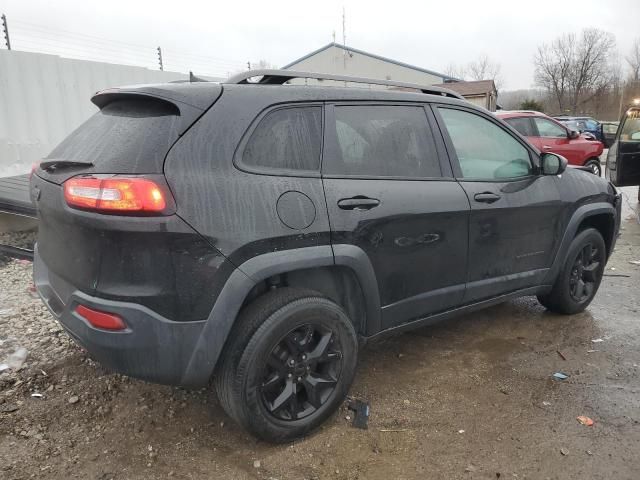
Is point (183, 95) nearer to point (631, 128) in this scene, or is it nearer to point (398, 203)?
point (398, 203)

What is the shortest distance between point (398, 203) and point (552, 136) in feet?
32.3

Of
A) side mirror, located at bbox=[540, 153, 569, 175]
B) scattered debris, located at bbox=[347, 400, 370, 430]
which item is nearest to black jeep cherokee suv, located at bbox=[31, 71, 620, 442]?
scattered debris, located at bbox=[347, 400, 370, 430]

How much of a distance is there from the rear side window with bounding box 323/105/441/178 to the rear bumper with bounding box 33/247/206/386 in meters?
1.08

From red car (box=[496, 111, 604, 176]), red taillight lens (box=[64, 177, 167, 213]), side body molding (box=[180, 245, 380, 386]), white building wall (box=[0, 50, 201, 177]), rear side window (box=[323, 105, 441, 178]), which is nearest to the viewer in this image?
red taillight lens (box=[64, 177, 167, 213])

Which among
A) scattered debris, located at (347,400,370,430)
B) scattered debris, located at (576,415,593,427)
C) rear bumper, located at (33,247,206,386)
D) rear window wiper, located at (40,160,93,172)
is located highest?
rear window wiper, located at (40,160,93,172)

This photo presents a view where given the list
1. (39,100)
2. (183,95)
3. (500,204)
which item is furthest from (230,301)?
(39,100)

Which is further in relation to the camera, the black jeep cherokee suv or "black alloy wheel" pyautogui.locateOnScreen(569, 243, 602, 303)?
"black alloy wheel" pyautogui.locateOnScreen(569, 243, 602, 303)

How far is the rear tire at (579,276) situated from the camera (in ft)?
13.1

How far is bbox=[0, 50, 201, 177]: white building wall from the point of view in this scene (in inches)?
285

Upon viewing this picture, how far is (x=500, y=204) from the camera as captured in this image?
10.8 feet

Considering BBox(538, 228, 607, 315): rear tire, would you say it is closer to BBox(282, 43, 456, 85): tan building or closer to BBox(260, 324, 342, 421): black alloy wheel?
BBox(260, 324, 342, 421): black alloy wheel

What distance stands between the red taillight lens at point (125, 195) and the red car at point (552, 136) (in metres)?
10.2

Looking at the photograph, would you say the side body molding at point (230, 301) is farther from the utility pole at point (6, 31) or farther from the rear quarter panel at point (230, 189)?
the utility pole at point (6, 31)

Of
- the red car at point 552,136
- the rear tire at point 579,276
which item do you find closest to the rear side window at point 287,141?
the rear tire at point 579,276
